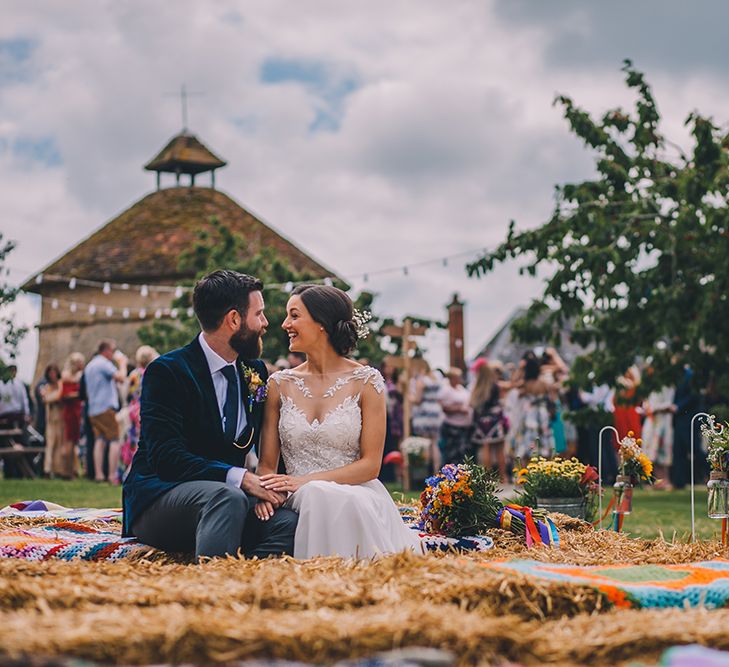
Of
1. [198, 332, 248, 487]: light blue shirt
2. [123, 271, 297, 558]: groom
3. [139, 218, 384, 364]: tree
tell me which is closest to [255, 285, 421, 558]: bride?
[123, 271, 297, 558]: groom

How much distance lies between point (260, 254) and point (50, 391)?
7.74m

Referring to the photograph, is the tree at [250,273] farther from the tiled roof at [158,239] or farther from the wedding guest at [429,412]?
the tiled roof at [158,239]

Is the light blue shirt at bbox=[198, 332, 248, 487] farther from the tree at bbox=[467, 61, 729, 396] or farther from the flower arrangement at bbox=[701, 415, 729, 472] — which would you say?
the tree at bbox=[467, 61, 729, 396]

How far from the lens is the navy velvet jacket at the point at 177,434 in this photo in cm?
632

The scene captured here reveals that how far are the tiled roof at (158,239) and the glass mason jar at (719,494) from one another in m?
30.6

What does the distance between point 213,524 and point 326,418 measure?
3.61ft

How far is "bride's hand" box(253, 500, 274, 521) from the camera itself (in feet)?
20.4

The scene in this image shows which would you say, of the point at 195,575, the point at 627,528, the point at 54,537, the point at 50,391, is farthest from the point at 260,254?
the point at 195,575

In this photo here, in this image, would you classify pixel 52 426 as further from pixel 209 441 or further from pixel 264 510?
pixel 264 510

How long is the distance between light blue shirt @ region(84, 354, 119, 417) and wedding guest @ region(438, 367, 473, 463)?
4.88m

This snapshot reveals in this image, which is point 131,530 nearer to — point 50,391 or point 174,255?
point 50,391

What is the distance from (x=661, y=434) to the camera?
1755cm

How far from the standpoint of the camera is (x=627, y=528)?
10289 millimetres

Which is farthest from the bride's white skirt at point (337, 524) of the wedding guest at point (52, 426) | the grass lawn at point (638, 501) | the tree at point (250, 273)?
the tree at point (250, 273)
